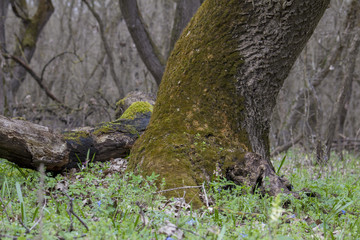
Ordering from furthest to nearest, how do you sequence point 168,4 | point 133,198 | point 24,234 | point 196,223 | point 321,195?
point 168,4, point 321,195, point 133,198, point 196,223, point 24,234

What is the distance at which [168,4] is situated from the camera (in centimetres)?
1345

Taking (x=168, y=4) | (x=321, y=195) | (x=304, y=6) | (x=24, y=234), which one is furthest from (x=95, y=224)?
(x=168, y=4)

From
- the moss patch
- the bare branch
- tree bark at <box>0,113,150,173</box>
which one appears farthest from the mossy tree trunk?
the bare branch

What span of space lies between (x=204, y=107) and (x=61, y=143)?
5.03ft

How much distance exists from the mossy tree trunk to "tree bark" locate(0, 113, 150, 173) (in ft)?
2.61

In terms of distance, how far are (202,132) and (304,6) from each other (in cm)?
149

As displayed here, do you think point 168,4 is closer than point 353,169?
No

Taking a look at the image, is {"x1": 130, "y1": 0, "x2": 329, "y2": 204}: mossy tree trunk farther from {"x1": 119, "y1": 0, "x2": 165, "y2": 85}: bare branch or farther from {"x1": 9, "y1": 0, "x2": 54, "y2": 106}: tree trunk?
{"x1": 9, "y1": 0, "x2": 54, "y2": 106}: tree trunk

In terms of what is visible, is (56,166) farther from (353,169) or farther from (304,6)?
(353,169)

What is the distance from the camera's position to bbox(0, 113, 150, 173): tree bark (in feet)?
10.8

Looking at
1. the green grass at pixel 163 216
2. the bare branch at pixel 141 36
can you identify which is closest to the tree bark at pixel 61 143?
the green grass at pixel 163 216

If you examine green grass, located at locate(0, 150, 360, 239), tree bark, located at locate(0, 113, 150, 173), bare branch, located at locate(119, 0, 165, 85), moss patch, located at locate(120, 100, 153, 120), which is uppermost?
bare branch, located at locate(119, 0, 165, 85)

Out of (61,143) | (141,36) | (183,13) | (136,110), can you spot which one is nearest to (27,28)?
(141,36)

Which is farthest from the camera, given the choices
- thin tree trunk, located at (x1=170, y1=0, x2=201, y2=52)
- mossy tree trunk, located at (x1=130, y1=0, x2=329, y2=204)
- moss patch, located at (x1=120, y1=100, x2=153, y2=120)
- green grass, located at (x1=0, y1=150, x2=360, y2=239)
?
thin tree trunk, located at (x1=170, y1=0, x2=201, y2=52)
